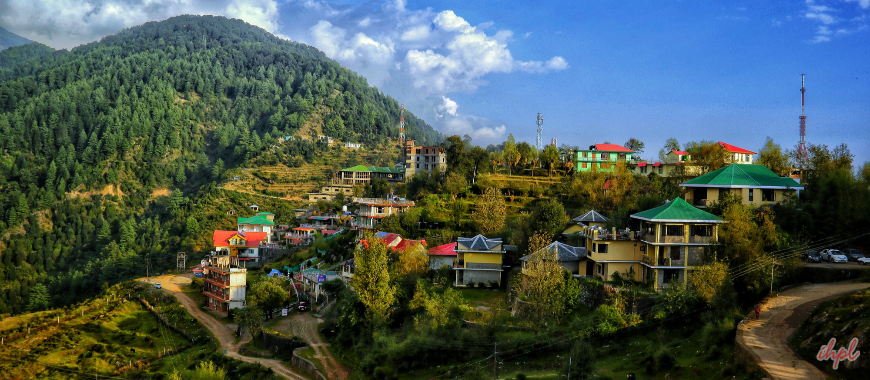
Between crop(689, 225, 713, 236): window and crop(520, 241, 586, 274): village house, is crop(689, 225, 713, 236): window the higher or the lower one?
the higher one

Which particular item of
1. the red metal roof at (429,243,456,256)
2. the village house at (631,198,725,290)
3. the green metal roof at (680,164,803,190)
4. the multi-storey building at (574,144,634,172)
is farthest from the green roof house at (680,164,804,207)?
the multi-storey building at (574,144,634,172)

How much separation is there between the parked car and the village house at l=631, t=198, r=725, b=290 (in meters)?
5.94

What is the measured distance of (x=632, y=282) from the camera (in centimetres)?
2439

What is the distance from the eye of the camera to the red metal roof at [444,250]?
103 ft

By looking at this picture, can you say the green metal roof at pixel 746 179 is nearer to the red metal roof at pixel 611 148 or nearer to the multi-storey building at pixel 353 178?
the red metal roof at pixel 611 148

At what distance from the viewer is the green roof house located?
1103 inches

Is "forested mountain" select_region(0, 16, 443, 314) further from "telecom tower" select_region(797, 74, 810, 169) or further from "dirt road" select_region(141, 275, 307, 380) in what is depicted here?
"telecom tower" select_region(797, 74, 810, 169)

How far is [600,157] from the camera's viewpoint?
163ft

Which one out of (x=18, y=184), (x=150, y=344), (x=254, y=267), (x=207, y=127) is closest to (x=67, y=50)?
(x=207, y=127)

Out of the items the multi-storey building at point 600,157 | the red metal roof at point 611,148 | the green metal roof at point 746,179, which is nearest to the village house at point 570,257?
the green metal roof at point 746,179

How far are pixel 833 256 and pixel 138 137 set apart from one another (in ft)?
338

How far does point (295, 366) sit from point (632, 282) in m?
16.6

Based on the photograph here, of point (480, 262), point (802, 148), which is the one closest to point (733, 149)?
point (802, 148)

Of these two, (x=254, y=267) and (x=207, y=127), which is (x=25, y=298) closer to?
(x=254, y=267)
